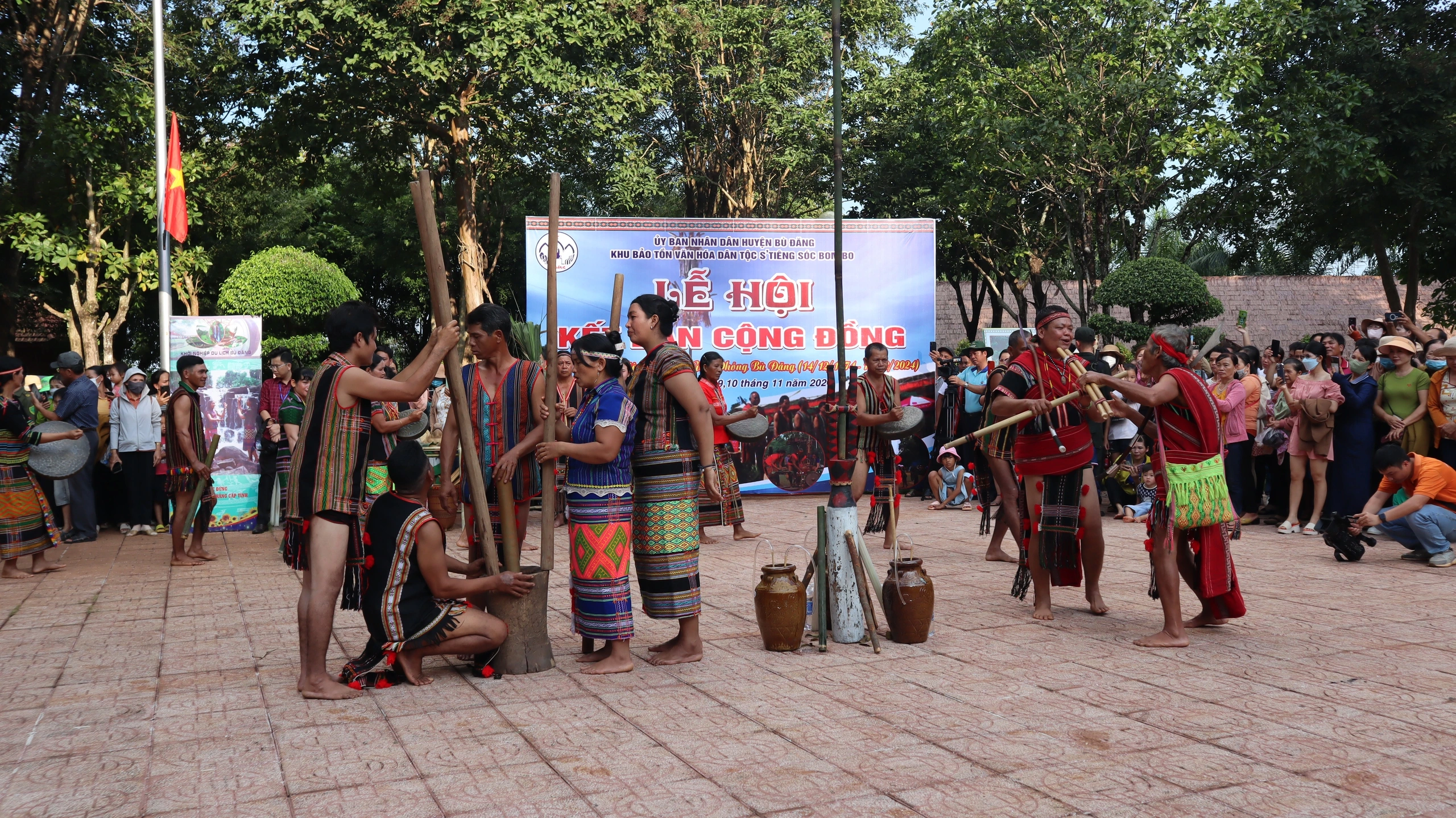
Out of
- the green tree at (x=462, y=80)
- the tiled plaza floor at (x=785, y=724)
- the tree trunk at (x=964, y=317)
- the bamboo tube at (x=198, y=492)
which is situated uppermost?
the green tree at (x=462, y=80)

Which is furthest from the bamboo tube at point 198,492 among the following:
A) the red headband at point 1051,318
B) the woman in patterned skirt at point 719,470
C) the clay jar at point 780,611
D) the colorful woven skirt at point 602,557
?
the red headband at point 1051,318

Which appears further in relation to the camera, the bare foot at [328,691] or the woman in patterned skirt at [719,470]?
the woman in patterned skirt at [719,470]

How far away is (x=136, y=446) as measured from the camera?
488 inches

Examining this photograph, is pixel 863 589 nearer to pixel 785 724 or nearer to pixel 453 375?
pixel 785 724

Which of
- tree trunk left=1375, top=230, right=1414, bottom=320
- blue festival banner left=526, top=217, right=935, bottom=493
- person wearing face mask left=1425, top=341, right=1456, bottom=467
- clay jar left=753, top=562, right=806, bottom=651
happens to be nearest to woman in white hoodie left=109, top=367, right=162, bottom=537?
blue festival banner left=526, top=217, right=935, bottom=493

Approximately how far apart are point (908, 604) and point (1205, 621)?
1.69 meters

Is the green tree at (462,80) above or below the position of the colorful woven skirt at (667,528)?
above

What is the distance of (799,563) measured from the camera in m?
8.99

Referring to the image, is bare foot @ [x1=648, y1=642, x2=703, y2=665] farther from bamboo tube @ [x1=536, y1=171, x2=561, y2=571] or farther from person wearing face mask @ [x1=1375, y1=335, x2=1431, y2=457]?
person wearing face mask @ [x1=1375, y1=335, x2=1431, y2=457]

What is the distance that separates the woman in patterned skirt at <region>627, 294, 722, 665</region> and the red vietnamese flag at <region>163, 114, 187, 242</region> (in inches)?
455

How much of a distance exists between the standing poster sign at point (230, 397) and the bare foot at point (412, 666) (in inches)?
302

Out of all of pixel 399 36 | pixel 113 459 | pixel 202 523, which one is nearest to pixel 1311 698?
pixel 202 523

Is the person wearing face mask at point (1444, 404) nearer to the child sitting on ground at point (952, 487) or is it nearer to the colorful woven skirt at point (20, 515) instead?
the child sitting on ground at point (952, 487)

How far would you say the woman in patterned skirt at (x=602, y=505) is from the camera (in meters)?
5.27
